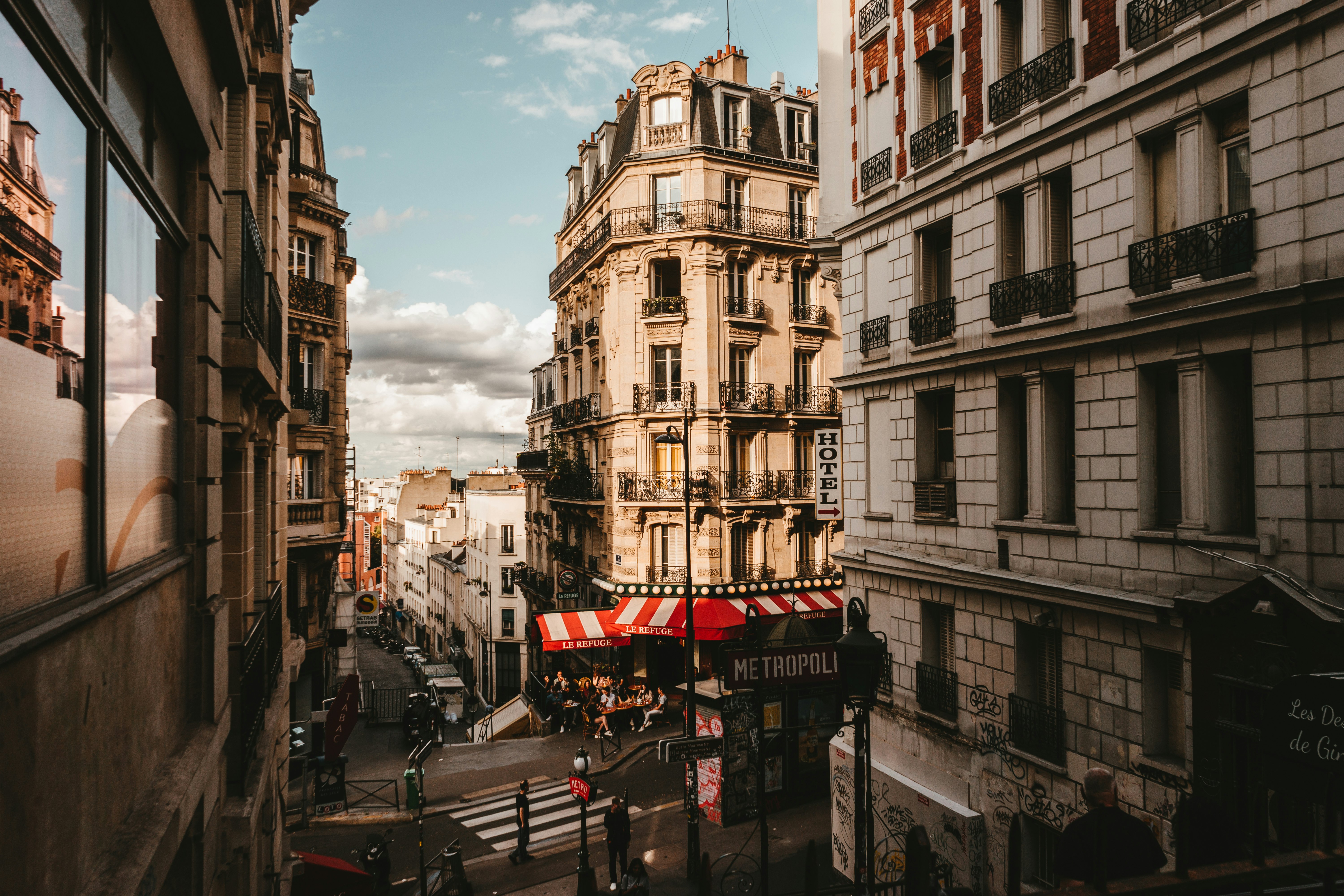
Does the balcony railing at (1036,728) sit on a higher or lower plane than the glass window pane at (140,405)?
lower

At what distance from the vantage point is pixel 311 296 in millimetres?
22844

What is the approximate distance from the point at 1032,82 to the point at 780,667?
1044 centimetres

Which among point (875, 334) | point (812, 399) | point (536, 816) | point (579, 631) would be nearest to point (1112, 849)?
point (875, 334)

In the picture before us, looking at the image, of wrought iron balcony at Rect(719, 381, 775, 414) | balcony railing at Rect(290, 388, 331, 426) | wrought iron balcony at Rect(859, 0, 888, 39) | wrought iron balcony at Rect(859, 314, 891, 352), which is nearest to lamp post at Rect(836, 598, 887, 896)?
wrought iron balcony at Rect(859, 314, 891, 352)

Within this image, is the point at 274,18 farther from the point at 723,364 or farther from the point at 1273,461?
the point at 723,364

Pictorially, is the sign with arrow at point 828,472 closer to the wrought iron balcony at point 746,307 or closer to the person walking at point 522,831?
the person walking at point 522,831

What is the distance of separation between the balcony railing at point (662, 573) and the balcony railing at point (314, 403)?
1408 cm

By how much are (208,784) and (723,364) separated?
90.0 ft

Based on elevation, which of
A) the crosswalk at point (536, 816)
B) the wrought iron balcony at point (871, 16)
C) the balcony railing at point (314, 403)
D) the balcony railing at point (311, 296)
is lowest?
the crosswalk at point (536, 816)

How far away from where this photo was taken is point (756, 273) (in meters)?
33.2

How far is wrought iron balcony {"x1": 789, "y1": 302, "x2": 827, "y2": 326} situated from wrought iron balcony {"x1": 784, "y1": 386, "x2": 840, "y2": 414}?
2866mm

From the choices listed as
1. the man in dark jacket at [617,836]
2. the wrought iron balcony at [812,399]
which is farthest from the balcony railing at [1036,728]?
the wrought iron balcony at [812,399]

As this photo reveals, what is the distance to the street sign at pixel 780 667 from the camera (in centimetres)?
1172

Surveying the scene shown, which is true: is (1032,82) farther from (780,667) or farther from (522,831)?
(522,831)
